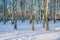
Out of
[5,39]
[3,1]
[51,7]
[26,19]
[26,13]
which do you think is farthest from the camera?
[26,19]

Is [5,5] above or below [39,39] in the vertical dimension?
above

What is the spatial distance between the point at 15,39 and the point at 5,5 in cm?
2021

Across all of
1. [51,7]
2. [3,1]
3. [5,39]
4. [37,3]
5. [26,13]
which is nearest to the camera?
[5,39]

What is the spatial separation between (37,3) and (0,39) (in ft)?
55.4

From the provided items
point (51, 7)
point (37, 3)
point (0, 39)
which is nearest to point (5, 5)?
point (37, 3)

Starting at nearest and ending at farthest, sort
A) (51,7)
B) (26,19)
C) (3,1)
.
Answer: (3,1), (51,7), (26,19)

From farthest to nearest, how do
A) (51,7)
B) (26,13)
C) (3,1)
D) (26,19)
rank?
(26,19) → (26,13) → (51,7) → (3,1)

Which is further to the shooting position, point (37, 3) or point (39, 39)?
point (37, 3)

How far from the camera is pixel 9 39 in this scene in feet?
41.6

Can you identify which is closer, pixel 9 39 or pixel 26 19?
pixel 9 39

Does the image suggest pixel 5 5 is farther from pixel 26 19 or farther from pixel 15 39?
pixel 15 39

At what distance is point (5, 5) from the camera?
105 feet

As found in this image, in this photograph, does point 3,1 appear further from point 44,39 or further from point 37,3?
point 44,39

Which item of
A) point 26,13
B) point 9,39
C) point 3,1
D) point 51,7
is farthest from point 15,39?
point 26,13
